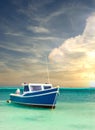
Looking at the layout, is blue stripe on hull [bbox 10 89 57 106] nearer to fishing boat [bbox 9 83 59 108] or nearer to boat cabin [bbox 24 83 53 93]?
fishing boat [bbox 9 83 59 108]

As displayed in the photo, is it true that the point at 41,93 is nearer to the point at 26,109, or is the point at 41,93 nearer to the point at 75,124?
the point at 26,109

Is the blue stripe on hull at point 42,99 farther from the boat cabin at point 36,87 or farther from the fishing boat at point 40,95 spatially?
the boat cabin at point 36,87

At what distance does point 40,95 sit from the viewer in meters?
22.0

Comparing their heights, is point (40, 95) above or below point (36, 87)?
below

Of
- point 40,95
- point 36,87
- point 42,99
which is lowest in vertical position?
point 42,99

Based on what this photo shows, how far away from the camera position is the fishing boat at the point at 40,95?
21766 millimetres

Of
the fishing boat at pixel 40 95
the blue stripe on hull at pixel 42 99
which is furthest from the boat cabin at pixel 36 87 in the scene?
the blue stripe on hull at pixel 42 99

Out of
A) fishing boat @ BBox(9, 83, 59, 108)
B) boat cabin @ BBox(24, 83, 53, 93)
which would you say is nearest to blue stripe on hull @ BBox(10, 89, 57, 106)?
fishing boat @ BBox(9, 83, 59, 108)

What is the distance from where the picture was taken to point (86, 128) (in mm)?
14445

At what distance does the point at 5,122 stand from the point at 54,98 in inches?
263

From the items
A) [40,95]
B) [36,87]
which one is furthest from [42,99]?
[36,87]

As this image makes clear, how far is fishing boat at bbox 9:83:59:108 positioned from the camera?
21766 millimetres

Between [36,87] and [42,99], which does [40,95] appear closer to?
[42,99]

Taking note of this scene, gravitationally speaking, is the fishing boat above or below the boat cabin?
below
